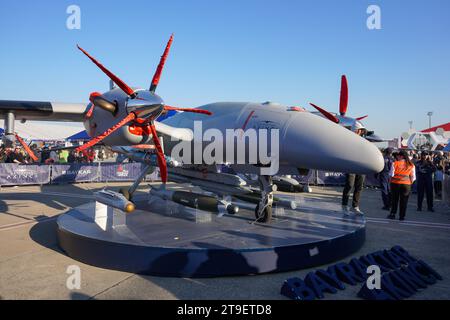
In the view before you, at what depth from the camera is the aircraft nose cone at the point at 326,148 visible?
598 centimetres

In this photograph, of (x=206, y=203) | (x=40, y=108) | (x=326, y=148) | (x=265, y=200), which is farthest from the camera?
(x=40, y=108)

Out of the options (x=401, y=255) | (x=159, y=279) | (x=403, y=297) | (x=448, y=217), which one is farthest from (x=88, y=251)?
(x=448, y=217)

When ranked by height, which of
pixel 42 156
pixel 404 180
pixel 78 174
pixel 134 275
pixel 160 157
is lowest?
pixel 134 275

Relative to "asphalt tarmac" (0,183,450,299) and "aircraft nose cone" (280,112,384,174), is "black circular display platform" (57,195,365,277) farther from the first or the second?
"aircraft nose cone" (280,112,384,174)

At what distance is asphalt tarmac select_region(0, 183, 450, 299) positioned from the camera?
4.77 m

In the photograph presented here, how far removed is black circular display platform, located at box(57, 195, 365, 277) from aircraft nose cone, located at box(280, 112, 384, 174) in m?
1.30

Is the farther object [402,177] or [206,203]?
[402,177]

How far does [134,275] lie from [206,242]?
4.06 ft

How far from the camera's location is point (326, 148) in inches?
242

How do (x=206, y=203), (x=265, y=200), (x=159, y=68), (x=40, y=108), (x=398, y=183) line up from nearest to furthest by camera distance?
(x=159, y=68) → (x=265, y=200) → (x=206, y=203) → (x=40, y=108) → (x=398, y=183)

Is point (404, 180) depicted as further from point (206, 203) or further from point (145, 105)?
point (145, 105)

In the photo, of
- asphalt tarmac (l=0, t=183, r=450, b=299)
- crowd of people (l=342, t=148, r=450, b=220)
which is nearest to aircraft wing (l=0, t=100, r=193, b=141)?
asphalt tarmac (l=0, t=183, r=450, b=299)

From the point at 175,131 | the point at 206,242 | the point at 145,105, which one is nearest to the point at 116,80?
the point at 145,105
